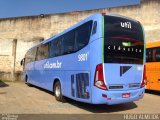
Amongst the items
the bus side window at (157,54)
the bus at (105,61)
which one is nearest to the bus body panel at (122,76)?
the bus at (105,61)

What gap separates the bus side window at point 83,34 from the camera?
28.0 feet

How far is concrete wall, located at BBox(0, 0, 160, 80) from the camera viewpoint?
61.4 ft

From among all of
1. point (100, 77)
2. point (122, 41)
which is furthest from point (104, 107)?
point (122, 41)

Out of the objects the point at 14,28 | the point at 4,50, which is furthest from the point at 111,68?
the point at 14,28

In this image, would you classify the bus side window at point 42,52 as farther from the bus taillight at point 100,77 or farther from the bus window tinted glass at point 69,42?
the bus taillight at point 100,77

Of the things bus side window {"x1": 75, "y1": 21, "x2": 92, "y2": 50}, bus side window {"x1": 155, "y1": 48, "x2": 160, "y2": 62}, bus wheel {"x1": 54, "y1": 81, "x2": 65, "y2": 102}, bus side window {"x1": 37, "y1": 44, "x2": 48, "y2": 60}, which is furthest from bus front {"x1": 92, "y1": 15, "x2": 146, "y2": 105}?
bus side window {"x1": 37, "y1": 44, "x2": 48, "y2": 60}

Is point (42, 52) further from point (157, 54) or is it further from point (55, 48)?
point (157, 54)

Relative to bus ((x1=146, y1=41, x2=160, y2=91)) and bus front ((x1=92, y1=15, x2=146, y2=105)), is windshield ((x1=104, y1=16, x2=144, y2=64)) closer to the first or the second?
bus front ((x1=92, y1=15, x2=146, y2=105))

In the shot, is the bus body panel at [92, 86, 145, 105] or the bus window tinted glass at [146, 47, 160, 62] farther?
the bus window tinted glass at [146, 47, 160, 62]

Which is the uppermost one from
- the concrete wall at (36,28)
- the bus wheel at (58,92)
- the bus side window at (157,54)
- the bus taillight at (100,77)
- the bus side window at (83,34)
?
the concrete wall at (36,28)

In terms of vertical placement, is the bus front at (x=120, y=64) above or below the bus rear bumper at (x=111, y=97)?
above

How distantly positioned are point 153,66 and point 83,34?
5515 mm

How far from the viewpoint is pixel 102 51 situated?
801 cm

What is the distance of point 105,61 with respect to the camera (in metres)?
8.03
